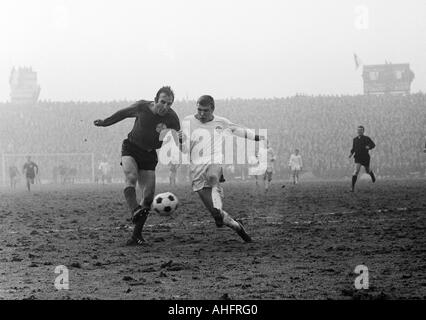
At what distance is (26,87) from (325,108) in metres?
46.7

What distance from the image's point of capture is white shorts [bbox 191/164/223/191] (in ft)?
31.7

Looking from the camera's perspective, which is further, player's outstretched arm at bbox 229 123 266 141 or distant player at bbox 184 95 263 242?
player's outstretched arm at bbox 229 123 266 141

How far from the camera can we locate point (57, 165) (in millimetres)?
56406

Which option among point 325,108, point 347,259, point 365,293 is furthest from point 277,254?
point 325,108

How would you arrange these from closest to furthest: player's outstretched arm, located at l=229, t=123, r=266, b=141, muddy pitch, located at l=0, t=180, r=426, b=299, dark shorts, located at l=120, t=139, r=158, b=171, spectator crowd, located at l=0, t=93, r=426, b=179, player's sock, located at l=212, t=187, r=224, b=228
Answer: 1. muddy pitch, located at l=0, t=180, r=426, b=299
2. player's sock, located at l=212, t=187, r=224, b=228
3. player's outstretched arm, located at l=229, t=123, r=266, b=141
4. dark shorts, located at l=120, t=139, r=158, b=171
5. spectator crowd, located at l=0, t=93, r=426, b=179

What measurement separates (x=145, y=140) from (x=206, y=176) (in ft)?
3.23

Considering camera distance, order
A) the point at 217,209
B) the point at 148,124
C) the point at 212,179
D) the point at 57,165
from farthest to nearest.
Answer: the point at 57,165 → the point at 148,124 → the point at 212,179 → the point at 217,209

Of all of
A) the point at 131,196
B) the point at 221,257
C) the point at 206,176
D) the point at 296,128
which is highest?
the point at 296,128

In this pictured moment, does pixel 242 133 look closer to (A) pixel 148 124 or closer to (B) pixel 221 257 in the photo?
(A) pixel 148 124

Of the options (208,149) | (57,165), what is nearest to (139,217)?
(208,149)

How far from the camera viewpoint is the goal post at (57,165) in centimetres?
5424

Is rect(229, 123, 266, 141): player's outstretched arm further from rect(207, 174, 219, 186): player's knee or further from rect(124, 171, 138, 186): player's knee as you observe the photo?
rect(124, 171, 138, 186): player's knee

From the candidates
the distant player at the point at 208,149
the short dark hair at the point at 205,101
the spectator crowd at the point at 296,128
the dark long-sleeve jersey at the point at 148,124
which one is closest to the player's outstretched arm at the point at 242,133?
the distant player at the point at 208,149

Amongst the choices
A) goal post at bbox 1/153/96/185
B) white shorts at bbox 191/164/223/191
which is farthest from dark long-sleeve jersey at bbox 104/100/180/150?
goal post at bbox 1/153/96/185
